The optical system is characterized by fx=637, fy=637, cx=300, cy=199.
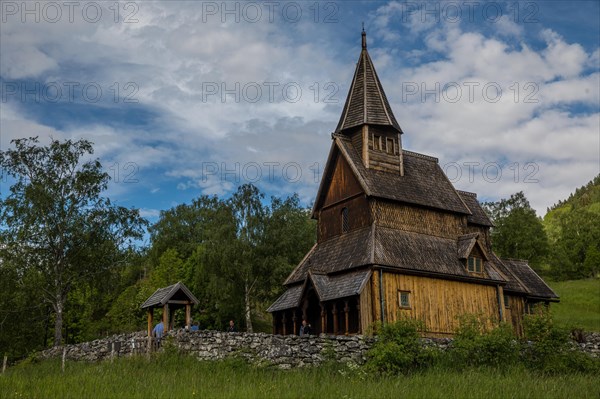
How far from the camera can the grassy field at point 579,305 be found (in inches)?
1972

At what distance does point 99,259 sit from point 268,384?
962 inches

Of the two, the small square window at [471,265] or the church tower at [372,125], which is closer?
the small square window at [471,265]

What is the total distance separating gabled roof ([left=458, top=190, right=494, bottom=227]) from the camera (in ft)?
131

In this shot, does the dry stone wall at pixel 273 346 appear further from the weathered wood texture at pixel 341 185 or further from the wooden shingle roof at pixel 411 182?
the weathered wood texture at pixel 341 185

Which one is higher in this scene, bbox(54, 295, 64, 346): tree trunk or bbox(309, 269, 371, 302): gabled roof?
bbox(309, 269, 371, 302): gabled roof

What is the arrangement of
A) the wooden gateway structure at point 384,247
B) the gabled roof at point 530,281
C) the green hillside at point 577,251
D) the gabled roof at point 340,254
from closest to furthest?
the wooden gateway structure at point 384,247, the gabled roof at point 340,254, the gabled roof at point 530,281, the green hillside at point 577,251

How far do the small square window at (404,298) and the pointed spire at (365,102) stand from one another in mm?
10250

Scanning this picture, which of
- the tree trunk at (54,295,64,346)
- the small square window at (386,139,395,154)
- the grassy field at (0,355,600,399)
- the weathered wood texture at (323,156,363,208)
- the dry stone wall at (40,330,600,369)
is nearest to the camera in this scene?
the grassy field at (0,355,600,399)

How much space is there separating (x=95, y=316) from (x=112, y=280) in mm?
12779

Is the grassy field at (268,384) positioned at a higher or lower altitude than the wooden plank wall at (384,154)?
lower

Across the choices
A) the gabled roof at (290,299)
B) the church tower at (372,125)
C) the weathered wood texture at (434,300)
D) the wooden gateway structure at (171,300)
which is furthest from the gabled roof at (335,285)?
the church tower at (372,125)

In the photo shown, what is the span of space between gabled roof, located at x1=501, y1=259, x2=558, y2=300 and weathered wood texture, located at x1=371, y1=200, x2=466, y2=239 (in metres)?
7.35

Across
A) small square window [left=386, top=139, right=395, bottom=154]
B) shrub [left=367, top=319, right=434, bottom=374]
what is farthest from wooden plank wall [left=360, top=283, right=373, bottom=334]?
small square window [left=386, top=139, right=395, bottom=154]

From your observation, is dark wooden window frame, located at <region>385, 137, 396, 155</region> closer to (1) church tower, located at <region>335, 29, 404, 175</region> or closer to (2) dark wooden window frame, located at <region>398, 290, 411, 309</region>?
(1) church tower, located at <region>335, 29, 404, 175</region>
